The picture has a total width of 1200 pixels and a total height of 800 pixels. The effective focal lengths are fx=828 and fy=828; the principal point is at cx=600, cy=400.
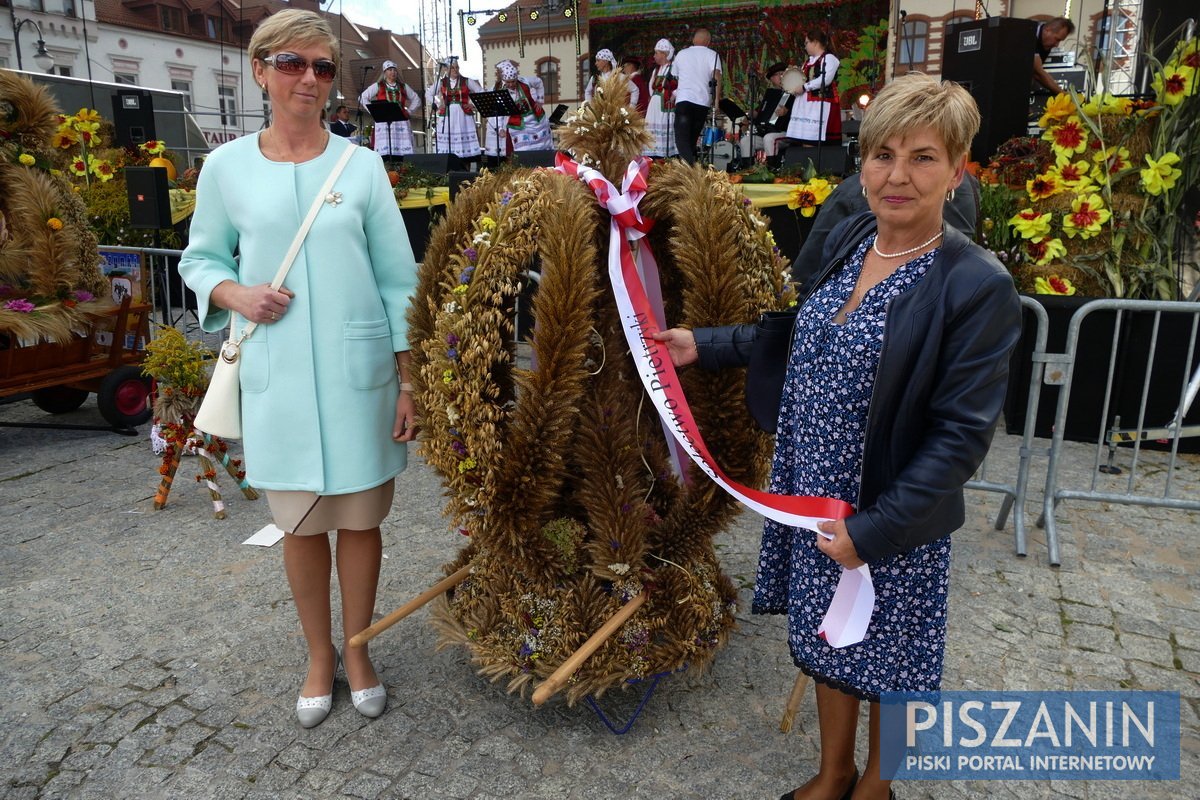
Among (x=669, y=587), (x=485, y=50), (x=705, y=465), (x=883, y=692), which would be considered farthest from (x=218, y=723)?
(x=485, y=50)


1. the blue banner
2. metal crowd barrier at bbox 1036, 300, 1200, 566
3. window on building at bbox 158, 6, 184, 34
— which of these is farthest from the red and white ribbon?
window on building at bbox 158, 6, 184, 34

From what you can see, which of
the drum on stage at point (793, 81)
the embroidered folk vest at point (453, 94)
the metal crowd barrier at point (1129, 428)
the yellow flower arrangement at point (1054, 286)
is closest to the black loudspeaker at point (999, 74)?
the yellow flower arrangement at point (1054, 286)

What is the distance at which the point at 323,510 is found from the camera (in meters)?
2.57

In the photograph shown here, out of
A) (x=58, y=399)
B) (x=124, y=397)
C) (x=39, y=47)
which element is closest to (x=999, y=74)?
(x=124, y=397)

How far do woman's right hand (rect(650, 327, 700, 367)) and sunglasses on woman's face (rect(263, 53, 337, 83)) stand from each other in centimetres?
121

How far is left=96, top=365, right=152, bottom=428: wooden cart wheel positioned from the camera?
5.61 metres

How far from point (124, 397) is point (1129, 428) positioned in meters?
6.83

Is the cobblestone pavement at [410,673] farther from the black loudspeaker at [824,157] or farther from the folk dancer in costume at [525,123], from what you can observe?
the folk dancer in costume at [525,123]

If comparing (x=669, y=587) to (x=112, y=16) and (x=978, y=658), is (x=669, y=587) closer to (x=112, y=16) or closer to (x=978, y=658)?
(x=978, y=658)

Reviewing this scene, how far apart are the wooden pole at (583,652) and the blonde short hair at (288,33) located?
182cm

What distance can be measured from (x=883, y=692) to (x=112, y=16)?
150 feet

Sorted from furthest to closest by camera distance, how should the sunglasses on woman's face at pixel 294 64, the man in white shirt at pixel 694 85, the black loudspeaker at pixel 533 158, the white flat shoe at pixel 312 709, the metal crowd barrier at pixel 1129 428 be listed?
the black loudspeaker at pixel 533 158
the man in white shirt at pixel 694 85
the metal crowd barrier at pixel 1129 428
the white flat shoe at pixel 312 709
the sunglasses on woman's face at pixel 294 64

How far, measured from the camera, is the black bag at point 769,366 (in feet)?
7.29

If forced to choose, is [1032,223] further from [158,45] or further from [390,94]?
[158,45]
